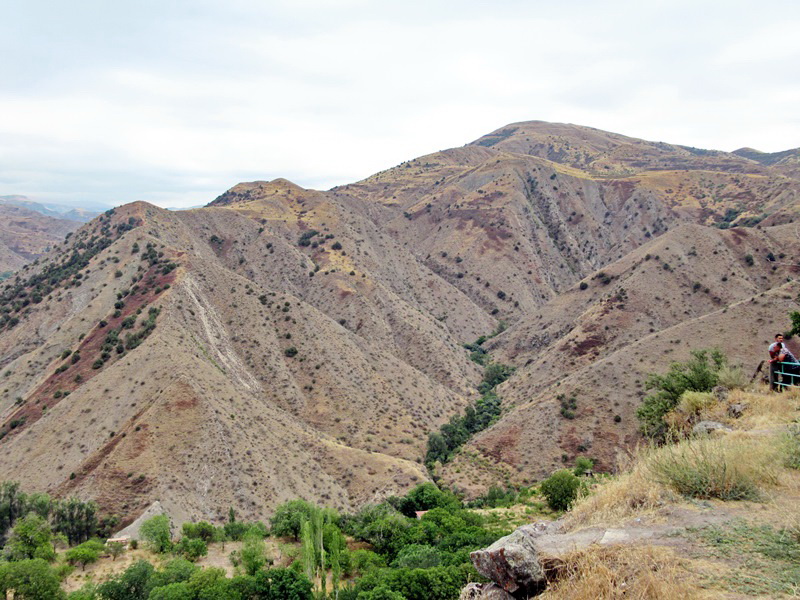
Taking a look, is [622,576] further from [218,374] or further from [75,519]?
[218,374]

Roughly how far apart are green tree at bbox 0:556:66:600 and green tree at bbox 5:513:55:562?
18.3 feet

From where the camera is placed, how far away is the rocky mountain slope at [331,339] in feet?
143

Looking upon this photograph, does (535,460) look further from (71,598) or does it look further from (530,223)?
(530,223)

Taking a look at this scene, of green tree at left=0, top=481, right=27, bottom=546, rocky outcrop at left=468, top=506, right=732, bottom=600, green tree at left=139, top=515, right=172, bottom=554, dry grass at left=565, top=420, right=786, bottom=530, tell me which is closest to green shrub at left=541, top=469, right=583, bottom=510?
dry grass at left=565, top=420, right=786, bottom=530

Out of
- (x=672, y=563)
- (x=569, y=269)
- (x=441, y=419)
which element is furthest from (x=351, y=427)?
(x=569, y=269)

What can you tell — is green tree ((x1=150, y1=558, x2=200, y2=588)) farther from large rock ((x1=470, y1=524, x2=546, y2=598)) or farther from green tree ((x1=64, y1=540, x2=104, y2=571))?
large rock ((x1=470, y1=524, x2=546, y2=598))

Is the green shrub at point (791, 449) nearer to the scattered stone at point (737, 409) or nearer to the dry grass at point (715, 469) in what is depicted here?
the dry grass at point (715, 469)

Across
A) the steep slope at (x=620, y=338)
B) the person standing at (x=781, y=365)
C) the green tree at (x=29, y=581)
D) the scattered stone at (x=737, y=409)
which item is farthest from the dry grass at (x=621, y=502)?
the steep slope at (x=620, y=338)

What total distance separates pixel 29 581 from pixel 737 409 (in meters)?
34.7

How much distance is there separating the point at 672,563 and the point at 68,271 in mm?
90578

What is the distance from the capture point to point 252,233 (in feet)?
317

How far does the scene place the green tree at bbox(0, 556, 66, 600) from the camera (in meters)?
24.0

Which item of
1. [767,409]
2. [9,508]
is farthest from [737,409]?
[9,508]

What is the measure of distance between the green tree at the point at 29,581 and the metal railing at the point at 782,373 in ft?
121
